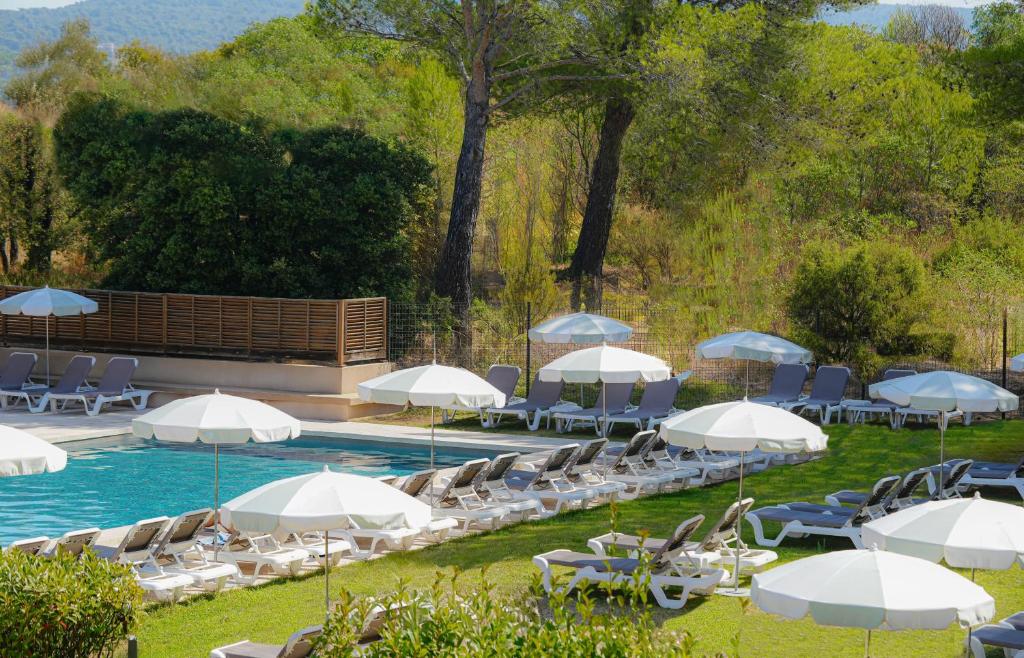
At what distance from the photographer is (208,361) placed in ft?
75.5

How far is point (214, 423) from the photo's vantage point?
37.7ft

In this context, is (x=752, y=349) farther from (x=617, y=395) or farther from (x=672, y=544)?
(x=672, y=544)

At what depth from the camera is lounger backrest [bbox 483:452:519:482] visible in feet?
45.4

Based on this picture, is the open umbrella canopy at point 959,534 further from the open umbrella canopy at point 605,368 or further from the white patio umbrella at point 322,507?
the open umbrella canopy at point 605,368

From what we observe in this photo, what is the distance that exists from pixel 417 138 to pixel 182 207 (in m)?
5.77

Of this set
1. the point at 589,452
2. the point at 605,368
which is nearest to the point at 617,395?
the point at 605,368

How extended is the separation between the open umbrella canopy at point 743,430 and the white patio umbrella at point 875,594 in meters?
3.77

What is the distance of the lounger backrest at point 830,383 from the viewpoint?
810 inches

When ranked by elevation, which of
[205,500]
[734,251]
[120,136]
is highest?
[120,136]

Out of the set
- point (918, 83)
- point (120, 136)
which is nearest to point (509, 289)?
point (120, 136)

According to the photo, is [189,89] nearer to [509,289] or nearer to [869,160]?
[509,289]

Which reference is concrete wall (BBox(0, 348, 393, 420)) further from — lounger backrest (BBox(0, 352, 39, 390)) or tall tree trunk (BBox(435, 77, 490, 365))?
tall tree trunk (BBox(435, 77, 490, 365))

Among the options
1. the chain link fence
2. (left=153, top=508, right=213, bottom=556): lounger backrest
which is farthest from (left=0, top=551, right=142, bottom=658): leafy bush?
the chain link fence

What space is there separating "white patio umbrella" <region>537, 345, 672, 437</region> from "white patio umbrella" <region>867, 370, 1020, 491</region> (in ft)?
9.93
